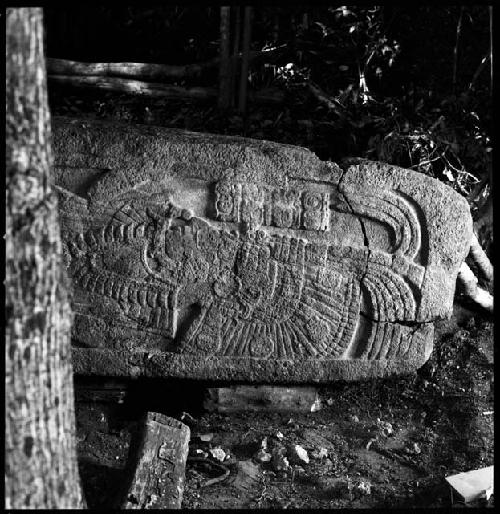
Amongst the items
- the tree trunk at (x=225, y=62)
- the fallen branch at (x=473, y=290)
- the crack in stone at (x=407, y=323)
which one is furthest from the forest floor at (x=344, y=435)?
the tree trunk at (x=225, y=62)

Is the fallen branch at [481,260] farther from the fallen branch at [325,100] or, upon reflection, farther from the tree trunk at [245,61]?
the tree trunk at [245,61]

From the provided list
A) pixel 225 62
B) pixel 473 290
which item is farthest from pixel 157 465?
pixel 225 62

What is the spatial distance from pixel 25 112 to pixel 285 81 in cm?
422

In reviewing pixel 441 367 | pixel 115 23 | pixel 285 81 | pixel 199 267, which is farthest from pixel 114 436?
pixel 115 23

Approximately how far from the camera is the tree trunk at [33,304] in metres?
2.76

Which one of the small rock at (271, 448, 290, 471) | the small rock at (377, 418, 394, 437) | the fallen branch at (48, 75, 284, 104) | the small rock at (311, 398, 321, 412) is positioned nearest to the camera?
the small rock at (271, 448, 290, 471)

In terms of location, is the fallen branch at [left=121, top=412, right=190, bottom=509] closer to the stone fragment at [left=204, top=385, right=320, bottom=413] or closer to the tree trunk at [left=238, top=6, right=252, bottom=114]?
the stone fragment at [left=204, top=385, right=320, bottom=413]

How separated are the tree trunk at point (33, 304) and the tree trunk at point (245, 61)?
394 centimetres

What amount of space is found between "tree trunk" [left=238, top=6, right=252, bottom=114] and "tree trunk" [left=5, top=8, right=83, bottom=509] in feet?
12.9

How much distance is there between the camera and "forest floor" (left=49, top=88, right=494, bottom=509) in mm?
4215

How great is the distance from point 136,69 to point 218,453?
3.38 m

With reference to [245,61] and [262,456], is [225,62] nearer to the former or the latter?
[245,61]

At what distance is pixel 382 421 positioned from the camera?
481cm

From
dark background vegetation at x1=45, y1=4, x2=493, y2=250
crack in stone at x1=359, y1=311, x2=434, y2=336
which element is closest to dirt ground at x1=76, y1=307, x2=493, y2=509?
crack in stone at x1=359, y1=311, x2=434, y2=336
